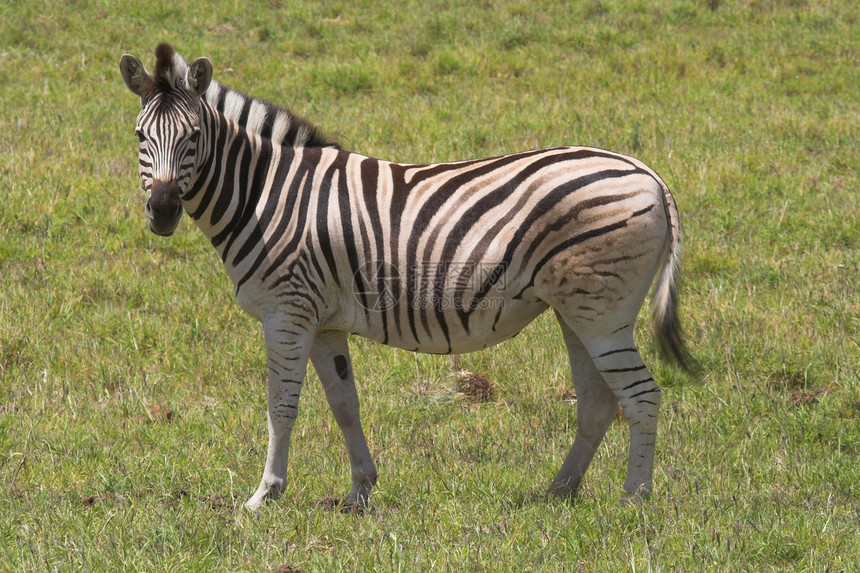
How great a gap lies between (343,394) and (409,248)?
105 centimetres

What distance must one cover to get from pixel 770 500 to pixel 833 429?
1.42 metres

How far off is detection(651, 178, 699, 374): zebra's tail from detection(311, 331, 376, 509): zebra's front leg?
6.33ft

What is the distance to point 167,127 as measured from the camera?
16.9 ft

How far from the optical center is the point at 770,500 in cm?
499

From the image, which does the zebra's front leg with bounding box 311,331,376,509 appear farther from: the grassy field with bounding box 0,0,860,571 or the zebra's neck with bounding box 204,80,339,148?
the zebra's neck with bounding box 204,80,339,148

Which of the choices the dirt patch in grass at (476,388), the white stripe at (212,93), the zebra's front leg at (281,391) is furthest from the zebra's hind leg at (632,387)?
the white stripe at (212,93)

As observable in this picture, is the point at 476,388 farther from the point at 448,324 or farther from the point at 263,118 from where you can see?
the point at 263,118

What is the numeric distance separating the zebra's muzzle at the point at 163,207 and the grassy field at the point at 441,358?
156 centimetres

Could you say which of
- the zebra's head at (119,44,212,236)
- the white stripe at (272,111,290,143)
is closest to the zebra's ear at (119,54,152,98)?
the zebra's head at (119,44,212,236)

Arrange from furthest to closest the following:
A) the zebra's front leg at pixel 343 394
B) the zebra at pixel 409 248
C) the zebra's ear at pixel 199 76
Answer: the zebra's front leg at pixel 343 394 < the zebra's ear at pixel 199 76 < the zebra at pixel 409 248

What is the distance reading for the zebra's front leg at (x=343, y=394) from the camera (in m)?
5.77

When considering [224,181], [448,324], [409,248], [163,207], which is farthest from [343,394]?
[163,207]

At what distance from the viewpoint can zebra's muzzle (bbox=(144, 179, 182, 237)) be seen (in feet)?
16.3

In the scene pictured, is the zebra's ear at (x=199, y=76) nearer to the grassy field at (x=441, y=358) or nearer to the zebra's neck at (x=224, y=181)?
the zebra's neck at (x=224, y=181)
